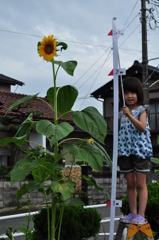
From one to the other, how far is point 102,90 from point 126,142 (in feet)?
64.9

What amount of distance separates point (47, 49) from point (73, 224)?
5.20ft

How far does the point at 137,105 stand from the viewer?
10.3ft

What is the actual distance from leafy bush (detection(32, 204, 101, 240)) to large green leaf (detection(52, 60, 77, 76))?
4.42ft

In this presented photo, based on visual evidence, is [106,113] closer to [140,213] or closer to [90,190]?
[90,190]

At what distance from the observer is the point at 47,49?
2646 mm

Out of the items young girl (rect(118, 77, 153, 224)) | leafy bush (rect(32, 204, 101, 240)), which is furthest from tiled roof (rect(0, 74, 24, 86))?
young girl (rect(118, 77, 153, 224))

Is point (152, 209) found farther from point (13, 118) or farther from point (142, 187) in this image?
point (13, 118)

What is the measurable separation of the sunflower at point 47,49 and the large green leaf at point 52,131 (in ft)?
1.60

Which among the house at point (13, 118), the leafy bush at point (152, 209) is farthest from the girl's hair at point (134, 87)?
the house at point (13, 118)

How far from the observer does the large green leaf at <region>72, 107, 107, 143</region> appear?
2.58 meters

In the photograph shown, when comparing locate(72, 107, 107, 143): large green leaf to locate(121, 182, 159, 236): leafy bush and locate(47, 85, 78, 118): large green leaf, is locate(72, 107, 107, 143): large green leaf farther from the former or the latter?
locate(121, 182, 159, 236): leafy bush

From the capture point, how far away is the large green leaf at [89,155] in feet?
8.39

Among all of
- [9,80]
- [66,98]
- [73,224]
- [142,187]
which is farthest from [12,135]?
[142,187]

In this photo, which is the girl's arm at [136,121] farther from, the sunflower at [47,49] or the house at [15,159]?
the house at [15,159]
